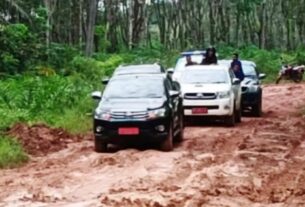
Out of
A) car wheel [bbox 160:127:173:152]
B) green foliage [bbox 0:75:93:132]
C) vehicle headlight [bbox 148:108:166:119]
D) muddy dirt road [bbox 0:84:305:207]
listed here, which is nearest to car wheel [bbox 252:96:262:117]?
green foliage [bbox 0:75:93:132]

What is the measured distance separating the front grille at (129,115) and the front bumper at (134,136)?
0.33 feet

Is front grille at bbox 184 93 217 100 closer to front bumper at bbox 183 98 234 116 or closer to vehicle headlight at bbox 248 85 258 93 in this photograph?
front bumper at bbox 183 98 234 116

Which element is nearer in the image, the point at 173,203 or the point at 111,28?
the point at 173,203

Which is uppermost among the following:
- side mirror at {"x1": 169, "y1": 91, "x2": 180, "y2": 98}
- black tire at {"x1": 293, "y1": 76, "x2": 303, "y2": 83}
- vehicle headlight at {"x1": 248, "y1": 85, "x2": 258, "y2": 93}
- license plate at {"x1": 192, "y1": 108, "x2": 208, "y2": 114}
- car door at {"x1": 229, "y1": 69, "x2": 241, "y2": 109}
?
side mirror at {"x1": 169, "y1": 91, "x2": 180, "y2": 98}

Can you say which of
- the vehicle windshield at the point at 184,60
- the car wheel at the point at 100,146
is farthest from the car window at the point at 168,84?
the vehicle windshield at the point at 184,60

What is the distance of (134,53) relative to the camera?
52.7 meters

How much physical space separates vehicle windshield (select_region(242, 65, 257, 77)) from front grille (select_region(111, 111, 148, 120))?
11.3 metres

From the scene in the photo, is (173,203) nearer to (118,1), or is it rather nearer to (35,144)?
(35,144)

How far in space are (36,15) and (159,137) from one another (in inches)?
880

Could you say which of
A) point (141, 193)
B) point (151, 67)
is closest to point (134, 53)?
point (151, 67)

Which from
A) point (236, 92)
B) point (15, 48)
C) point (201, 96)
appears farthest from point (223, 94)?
point (15, 48)

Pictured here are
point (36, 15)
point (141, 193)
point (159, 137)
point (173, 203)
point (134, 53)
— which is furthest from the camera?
point (134, 53)

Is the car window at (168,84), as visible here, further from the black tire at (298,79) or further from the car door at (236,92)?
the black tire at (298,79)

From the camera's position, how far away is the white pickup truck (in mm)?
22797
